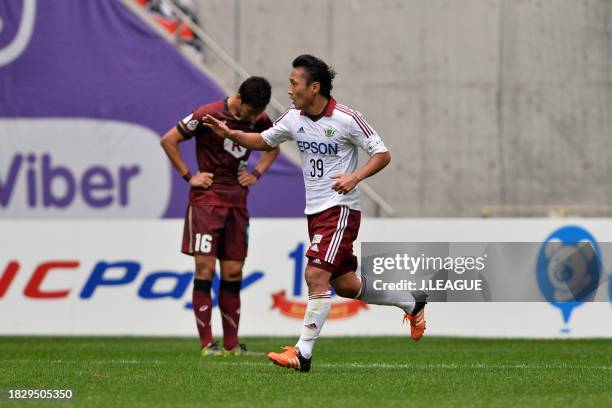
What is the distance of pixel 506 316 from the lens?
13.4 m

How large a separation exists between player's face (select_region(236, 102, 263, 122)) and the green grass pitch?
6.29ft

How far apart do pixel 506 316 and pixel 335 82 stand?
6.89 metres

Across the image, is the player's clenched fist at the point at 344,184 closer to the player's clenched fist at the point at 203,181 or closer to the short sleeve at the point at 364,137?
the short sleeve at the point at 364,137

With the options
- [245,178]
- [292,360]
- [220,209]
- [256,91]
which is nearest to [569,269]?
[245,178]

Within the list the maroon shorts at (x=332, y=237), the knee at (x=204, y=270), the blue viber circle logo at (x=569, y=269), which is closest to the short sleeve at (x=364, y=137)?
the maroon shorts at (x=332, y=237)

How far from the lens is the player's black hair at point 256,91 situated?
33.6 ft

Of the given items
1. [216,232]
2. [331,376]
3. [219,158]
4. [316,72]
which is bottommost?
[331,376]

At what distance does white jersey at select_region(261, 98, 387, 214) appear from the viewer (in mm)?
8523

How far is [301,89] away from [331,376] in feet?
6.11

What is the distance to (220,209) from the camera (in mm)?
10703

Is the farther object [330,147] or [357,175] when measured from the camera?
[330,147]

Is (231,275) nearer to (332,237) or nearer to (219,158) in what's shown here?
(219,158)

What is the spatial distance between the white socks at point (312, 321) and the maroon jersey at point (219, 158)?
8.32 ft

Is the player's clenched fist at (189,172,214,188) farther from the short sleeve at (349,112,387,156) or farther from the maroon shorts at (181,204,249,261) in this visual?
the short sleeve at (349,112,387,156)
